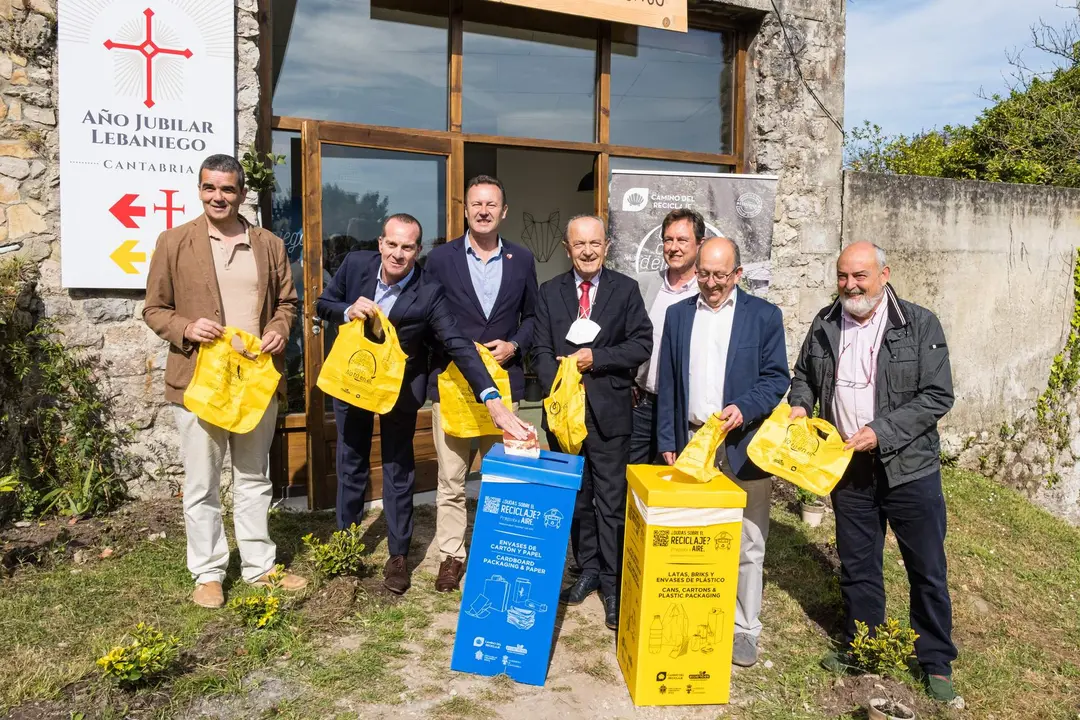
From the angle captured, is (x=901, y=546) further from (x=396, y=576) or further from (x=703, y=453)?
(x=396, y=576)

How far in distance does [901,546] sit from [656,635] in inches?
43.4

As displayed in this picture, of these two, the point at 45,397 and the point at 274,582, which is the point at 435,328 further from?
the point at 45,397

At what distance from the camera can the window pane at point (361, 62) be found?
4.77 metres

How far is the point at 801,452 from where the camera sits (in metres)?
2.82

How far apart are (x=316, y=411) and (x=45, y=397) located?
1.46 metres

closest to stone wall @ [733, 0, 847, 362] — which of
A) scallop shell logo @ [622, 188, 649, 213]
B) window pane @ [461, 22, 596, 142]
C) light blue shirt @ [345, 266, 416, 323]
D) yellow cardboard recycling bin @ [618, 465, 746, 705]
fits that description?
scallop shell logo @ [622, 188, 649, 213]

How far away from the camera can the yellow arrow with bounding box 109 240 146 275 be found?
4.14 metres

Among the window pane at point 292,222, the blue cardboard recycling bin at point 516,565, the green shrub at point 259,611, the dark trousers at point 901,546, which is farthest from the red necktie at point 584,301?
the window pane at point 292,222

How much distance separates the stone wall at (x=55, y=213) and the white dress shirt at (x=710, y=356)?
Answer: 2.89m

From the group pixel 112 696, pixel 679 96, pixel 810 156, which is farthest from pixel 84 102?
pixel 810 156

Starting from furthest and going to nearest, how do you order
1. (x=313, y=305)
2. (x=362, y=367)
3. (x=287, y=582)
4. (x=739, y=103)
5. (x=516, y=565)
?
1. (x=739, y=103)
2. (x=313, y=305)
3. (x=287, y=582)
4. (x=362, y=367)
5. (x=516, y=565)

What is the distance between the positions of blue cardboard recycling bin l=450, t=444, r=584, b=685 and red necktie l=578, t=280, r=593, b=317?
0.78 m

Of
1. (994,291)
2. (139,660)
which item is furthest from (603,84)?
(139,660)

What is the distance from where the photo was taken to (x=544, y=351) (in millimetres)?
3314
